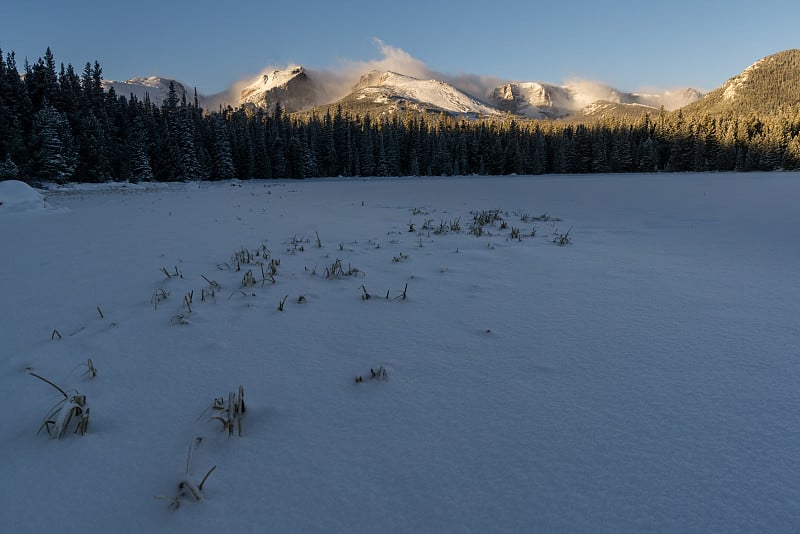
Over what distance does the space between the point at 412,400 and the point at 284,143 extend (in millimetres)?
74016

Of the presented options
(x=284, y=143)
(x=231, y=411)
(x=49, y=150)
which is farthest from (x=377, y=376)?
(x=284, y=143)

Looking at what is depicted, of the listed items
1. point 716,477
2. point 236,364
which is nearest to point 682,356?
point 716,477

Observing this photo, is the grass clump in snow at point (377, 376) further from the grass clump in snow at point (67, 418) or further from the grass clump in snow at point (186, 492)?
the grass clump in snow at point (67, 418)

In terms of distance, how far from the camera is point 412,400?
1991 mm

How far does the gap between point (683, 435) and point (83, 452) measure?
2549 mm

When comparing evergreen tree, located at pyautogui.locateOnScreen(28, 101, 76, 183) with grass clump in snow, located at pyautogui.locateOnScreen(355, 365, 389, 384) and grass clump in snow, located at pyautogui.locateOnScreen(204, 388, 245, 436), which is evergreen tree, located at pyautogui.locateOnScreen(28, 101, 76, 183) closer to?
grass clump in snow, located at pyautogui.locateOnScreen(204, 388, 245, 436)

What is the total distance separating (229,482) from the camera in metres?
1.46

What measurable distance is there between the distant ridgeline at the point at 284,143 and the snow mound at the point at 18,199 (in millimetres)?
23587

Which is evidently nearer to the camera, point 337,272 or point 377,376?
point 377,376

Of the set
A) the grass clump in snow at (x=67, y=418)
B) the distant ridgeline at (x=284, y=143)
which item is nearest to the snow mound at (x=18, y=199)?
the grass clump in snow at (x=67, y=418)

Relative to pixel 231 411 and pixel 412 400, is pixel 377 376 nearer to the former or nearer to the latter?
pixel 412 400

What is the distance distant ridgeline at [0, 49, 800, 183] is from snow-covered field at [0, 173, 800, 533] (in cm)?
3980

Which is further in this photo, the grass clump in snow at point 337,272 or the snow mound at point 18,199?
the snow mound at point 18,199

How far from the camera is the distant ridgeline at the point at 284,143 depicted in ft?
136
